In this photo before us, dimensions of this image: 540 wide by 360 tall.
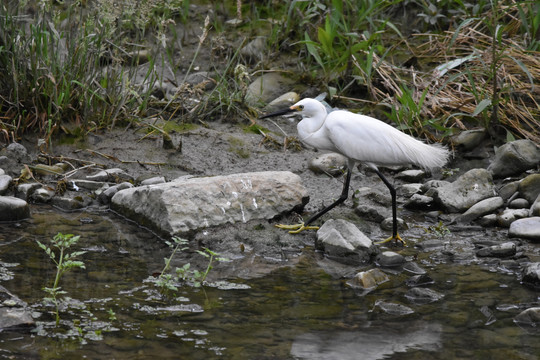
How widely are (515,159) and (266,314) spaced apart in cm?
326

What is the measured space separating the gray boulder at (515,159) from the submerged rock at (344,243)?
6.11ft

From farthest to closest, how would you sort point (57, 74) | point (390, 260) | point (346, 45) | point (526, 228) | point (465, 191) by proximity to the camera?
1. point (346, 45)
2. point (57, 74)
3. point (465, 191)
4. point (526, 228)
5. point (390, 260)

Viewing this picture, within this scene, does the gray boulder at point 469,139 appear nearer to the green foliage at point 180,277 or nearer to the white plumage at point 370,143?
the white plumage at point 370,143

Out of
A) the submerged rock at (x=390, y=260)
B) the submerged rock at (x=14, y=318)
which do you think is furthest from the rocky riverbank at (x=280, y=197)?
the submerged rock at (x=14, y=318)

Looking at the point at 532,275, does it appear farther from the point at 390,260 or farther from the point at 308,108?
the point at 308,108

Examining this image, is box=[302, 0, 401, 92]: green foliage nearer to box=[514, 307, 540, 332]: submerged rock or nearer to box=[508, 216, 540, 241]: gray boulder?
box=[508, 216, 540, 241]: gray boulder

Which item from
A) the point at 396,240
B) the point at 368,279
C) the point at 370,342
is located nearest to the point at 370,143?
the point at 396,240

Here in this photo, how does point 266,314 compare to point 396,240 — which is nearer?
point 266,314

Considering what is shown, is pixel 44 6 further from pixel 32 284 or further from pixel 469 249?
pixel 469 249

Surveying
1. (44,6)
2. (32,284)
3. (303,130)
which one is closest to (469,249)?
(303,130)

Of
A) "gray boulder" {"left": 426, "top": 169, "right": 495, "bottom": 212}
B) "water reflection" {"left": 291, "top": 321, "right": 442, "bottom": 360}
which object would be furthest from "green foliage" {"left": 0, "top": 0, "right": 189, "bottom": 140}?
"water reflection" {"left": 291, "top": 321, "right": 442, "bottom": 360}

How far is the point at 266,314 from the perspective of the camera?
3.74m

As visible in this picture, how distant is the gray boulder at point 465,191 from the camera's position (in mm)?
5758

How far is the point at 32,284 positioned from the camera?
396cm
